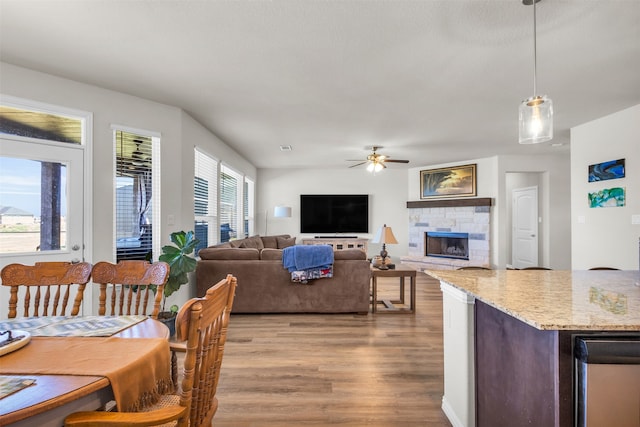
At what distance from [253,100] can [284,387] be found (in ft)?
9.28

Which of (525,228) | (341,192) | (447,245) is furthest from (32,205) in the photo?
(525,228)

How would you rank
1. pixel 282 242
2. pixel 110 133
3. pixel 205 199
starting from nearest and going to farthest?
pixel 110 133 < pixel 205 199 < pixel 282 242

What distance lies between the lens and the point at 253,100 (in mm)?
3393

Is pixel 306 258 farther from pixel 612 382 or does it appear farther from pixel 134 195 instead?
pixel 612 382

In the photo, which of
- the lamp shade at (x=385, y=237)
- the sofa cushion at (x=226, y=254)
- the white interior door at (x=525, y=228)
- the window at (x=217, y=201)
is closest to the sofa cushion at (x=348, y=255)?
the lamp shade at (x=385, y=237)

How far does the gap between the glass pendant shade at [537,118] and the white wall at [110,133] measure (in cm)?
346

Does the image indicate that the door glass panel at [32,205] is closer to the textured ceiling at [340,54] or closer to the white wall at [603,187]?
→ the textured ceiling at [340,54]

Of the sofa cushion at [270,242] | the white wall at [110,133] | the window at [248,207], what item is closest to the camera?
the white wall at [110,133]

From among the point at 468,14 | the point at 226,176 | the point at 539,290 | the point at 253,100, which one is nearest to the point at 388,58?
the point at 468,14

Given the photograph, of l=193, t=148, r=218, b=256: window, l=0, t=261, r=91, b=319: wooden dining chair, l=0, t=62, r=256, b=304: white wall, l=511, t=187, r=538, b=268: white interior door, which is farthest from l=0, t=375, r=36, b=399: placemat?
l=511, t=187, r=538, b=268: white interior door

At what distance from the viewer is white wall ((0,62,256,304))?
109 inches

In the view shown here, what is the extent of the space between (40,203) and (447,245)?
7.20m

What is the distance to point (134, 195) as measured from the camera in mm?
3387

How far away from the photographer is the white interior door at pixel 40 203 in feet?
8.64
